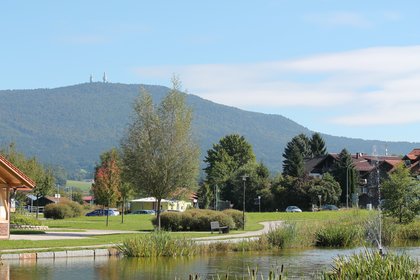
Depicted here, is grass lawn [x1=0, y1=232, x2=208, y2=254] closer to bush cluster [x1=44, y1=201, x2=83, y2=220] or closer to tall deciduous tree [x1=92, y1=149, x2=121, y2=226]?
tall deciduous tree [x1=92, y1=149, x2=121, y2=226]

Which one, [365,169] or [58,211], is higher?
[365,169]

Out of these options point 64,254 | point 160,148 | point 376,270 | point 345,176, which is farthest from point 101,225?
point 345,176

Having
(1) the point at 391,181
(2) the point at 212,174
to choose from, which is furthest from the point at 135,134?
(2) the point at 212,174

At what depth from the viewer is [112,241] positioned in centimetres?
4069

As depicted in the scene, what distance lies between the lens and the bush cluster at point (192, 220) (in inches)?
2140

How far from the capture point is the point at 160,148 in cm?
5206

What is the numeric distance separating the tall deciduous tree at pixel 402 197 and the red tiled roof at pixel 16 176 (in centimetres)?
2914

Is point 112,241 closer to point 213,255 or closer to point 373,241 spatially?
point 213,255

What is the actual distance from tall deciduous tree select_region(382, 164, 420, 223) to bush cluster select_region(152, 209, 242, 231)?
12877mm

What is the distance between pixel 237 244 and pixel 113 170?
2402 centimetres

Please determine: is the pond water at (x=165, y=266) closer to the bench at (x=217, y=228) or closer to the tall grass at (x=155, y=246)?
the tall grass at (x=155, y=246)

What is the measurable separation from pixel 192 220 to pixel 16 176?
16.9 metres

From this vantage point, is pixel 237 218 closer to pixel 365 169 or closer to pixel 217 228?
pixel 217 228

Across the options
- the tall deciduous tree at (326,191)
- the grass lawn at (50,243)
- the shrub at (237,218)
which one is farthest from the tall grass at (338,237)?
the tall deciduous tree at (326,191)
